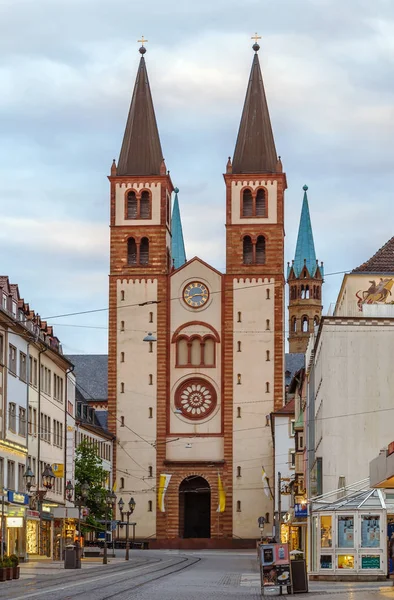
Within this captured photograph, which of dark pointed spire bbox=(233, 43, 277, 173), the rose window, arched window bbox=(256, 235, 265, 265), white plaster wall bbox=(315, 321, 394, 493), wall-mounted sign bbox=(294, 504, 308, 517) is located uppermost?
dark pointed spire bbox=(233, 43, 277, 173)

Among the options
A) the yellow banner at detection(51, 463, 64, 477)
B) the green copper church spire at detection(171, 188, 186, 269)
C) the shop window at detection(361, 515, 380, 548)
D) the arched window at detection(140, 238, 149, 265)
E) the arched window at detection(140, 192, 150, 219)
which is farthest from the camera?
the green copper church spire at detection(171, 188, 186, 269)

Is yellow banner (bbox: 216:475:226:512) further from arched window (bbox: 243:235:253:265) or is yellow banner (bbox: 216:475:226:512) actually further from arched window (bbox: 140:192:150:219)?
arched window (bbox: 140:192:150:219)

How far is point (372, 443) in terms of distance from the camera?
5472 centimetres

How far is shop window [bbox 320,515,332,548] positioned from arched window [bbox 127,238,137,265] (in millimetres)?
69367

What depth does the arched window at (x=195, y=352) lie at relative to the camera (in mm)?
110562

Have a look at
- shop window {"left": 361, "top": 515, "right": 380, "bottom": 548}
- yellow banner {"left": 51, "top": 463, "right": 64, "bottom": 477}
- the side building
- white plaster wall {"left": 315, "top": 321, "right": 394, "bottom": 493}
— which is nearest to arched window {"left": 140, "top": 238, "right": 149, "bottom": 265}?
the side building

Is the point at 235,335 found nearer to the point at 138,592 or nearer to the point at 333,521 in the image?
the point at 333,521

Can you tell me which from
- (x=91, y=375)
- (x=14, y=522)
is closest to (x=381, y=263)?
(x=14, y=522)

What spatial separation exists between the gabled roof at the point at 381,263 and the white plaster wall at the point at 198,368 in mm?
45808

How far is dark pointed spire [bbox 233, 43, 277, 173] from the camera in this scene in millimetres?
113250

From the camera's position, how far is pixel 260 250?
11150 cm

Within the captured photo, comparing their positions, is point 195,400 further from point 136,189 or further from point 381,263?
point 381,263

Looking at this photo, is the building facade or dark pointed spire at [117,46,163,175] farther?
dark pointed spire at [117,46,163,175]

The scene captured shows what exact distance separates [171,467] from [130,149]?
26.0m
